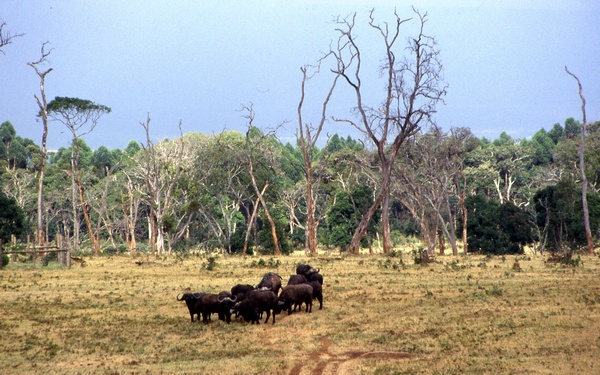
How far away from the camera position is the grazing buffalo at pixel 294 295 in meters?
18.9

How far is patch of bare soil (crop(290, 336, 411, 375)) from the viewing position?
44.6ft

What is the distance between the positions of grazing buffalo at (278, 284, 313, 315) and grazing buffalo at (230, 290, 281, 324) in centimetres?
51

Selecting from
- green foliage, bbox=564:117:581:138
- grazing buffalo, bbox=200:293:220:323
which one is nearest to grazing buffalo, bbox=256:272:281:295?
grazing buffalo, bbox=200:293:220:323

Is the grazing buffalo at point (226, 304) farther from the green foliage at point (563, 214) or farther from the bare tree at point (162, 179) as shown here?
the bare tree at point (162, 179)

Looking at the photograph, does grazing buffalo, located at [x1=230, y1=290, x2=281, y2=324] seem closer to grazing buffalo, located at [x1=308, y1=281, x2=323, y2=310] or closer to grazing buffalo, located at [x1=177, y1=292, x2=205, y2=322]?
grazing buffalo, located at [x1=177, y1=292, x2=205, y2=322]

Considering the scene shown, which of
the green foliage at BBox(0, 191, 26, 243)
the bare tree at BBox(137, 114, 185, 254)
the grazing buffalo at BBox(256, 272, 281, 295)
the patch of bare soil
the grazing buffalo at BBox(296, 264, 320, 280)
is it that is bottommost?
the patch of bare soil

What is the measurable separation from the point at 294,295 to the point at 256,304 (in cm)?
131

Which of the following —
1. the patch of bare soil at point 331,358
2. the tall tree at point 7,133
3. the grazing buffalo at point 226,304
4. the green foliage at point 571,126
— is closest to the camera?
the patch of bare soil at point 331,358

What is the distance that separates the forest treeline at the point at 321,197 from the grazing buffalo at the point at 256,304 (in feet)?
83.1

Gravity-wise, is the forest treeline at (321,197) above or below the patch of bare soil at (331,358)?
above

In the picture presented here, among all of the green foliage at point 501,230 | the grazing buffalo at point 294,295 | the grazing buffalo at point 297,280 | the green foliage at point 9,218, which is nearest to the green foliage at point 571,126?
the green foliage at point 501,230

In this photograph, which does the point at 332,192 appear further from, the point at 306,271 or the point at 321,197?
the point at 306,271

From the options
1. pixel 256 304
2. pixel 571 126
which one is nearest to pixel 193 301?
pixel 256 304

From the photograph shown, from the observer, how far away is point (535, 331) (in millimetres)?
16016
